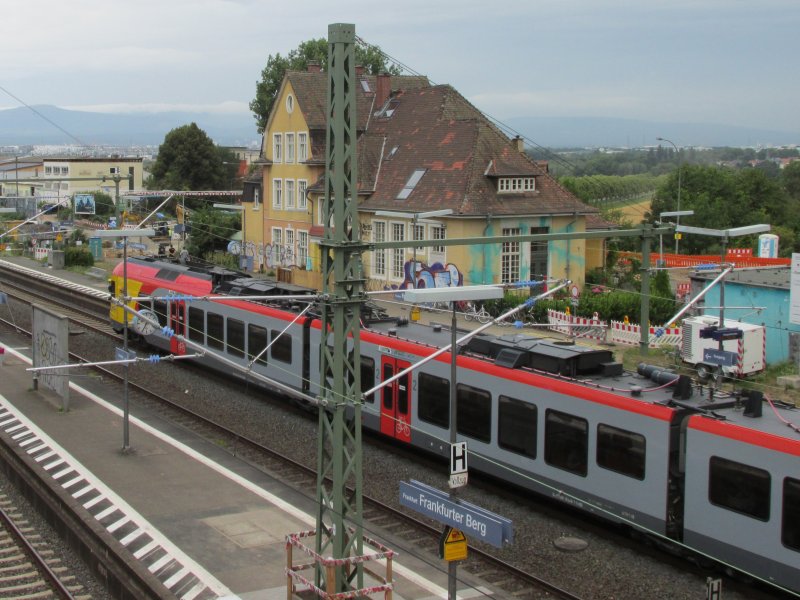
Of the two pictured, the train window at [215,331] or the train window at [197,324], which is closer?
the train window at [215,331]

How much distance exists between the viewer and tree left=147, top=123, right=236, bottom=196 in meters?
90.8

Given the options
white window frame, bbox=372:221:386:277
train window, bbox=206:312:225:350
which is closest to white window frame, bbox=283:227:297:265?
white window frame, bbox=372:221:386:277

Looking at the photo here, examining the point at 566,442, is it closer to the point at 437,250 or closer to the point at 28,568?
the point at 28,568

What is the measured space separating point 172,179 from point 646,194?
214 feet

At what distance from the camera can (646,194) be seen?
12681 cm

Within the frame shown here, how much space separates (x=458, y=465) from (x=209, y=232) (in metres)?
51.1

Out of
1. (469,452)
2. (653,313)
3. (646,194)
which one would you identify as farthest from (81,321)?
(646,194)

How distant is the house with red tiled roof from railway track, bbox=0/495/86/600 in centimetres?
1996

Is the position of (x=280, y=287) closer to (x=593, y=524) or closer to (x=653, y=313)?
(x=593, y=524)

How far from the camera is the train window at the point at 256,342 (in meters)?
24.8

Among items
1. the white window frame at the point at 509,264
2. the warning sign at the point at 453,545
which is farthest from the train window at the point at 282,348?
the white window frame at the point at 509,264

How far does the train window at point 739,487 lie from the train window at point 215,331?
1662cm

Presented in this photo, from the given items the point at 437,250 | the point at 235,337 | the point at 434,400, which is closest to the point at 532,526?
the point at 434,400

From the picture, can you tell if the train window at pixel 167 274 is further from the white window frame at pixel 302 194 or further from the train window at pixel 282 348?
the white window frame at pixel 302 194
